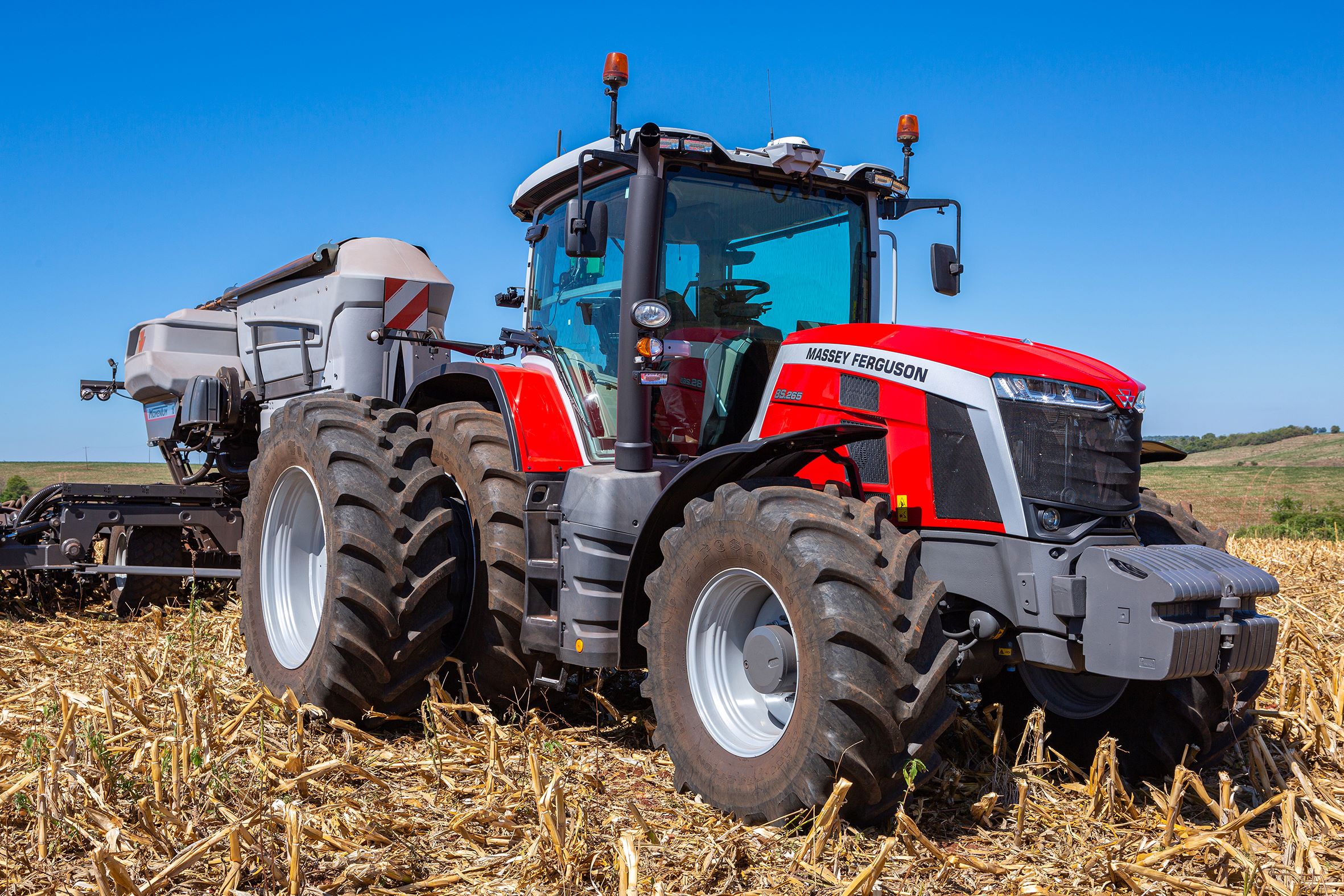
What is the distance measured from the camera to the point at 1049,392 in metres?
3.90

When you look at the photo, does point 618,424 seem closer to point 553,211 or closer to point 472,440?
point 472,440

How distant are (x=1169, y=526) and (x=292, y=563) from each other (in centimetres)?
400

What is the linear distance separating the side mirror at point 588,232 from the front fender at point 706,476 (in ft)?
3.03

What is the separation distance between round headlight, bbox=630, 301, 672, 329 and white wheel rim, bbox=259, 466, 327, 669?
199cm

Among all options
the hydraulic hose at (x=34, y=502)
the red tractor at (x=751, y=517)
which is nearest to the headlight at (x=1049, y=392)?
the red tractor at (x=751, y=517)

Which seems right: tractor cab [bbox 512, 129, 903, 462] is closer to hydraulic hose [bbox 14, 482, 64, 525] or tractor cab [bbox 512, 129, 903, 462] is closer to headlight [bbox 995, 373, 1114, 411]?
headlight [bbox 995, 373, 1114, 411]

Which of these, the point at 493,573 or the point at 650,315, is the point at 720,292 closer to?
the point at 650,315

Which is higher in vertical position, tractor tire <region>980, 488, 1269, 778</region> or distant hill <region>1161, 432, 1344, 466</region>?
distant hill <region>1161, 432, 1344, 466</region>

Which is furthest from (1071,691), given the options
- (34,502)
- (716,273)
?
(34,502)

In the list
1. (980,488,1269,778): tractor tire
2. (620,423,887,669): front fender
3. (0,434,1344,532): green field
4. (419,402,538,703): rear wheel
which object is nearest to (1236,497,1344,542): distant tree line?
(0,434,1344,532): green field

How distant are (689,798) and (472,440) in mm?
2014

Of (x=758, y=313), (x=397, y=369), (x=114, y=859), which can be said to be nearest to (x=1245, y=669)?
(x=758, y=313)

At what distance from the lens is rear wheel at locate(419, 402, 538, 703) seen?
488 centimetres

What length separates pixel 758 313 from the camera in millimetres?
4887
